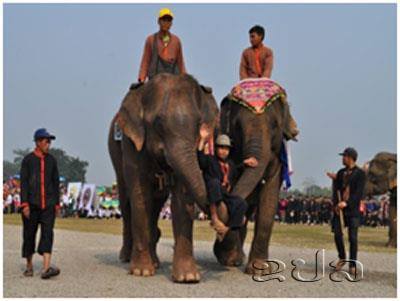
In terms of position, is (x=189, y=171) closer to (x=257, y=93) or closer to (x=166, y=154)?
(x=166, y=154)

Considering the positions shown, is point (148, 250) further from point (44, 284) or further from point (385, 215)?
point (385, 215)

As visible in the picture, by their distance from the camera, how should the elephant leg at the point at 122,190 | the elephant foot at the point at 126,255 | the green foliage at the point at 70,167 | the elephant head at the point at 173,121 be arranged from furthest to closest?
the green foliage at the point at 70,167
the elephant foot at the point at 126,255
the elephant leg at the point at 122,190
the elephant head at the point at 173,121

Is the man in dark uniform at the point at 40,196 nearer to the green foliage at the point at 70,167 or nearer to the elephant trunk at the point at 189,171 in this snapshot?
the elephant trunk at the point at 189,171

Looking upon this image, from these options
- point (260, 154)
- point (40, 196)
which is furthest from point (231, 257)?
point (40, 196)

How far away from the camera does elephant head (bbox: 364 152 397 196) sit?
24719 millimetres

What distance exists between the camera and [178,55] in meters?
14.2

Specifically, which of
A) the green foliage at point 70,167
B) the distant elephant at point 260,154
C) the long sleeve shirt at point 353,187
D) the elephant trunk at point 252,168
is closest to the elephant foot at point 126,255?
the distant elephant at point 260,154

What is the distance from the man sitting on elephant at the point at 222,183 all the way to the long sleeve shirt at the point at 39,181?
2.34 meters

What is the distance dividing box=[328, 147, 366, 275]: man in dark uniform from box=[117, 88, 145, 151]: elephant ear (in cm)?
360

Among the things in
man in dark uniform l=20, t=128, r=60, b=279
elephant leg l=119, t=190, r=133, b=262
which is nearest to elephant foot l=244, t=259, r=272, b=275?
elephant leg l=119, t=190, r=133, b=262

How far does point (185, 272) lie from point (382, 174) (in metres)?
14.6

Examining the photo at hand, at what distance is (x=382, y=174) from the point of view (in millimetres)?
25078

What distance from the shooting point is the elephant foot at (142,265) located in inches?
505

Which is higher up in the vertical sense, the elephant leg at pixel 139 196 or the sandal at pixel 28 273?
the elephant leg at pixel 139 196
